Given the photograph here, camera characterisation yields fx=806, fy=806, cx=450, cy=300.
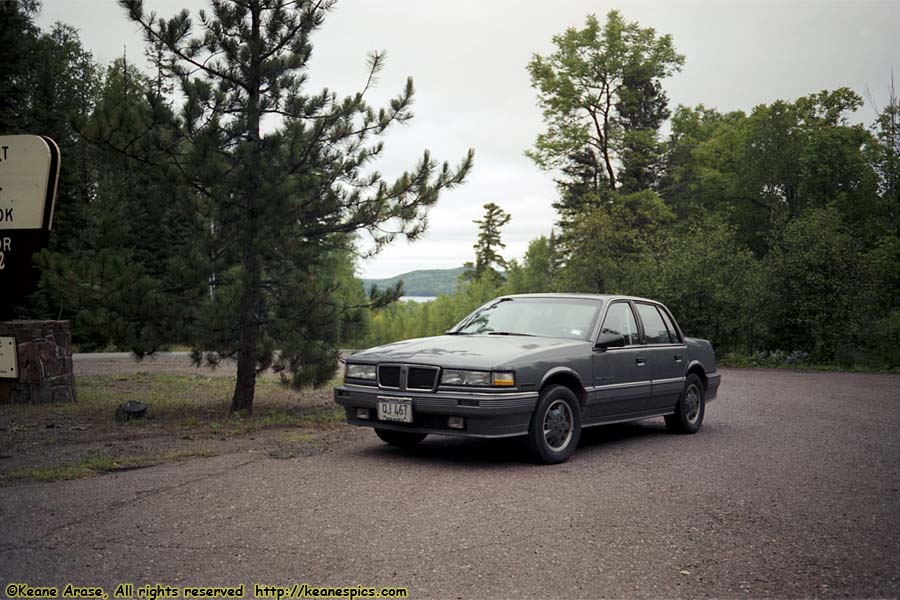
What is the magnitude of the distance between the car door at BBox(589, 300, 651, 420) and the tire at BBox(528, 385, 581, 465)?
1.36 feet

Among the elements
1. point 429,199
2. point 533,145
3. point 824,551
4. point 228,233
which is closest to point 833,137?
point 533,145

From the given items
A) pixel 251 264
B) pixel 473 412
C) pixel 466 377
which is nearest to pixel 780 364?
pixel 251 264

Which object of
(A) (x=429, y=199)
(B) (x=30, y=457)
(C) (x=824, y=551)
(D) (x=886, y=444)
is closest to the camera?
(C) (x=824, y=551)

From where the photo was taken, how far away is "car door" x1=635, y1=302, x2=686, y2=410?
29.4ft

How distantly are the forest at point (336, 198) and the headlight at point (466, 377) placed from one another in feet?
12.8

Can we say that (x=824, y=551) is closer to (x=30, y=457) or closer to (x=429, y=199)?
(x=30, y=457)

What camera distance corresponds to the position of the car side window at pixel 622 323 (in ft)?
28.1

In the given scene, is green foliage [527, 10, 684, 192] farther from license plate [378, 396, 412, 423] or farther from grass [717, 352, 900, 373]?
license plate [378, 396, 412, 423]

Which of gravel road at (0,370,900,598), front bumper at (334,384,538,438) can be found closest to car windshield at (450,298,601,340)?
gravel road at (0,370,900,598)

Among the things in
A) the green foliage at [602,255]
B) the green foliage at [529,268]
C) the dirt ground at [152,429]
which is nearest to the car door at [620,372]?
the dirt ground at [152,429]

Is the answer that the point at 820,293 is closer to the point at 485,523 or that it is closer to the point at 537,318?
the point at 537,318

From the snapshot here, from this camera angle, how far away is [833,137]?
146 feet

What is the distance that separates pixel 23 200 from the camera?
632cm

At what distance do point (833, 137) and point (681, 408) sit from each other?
4076 cm
